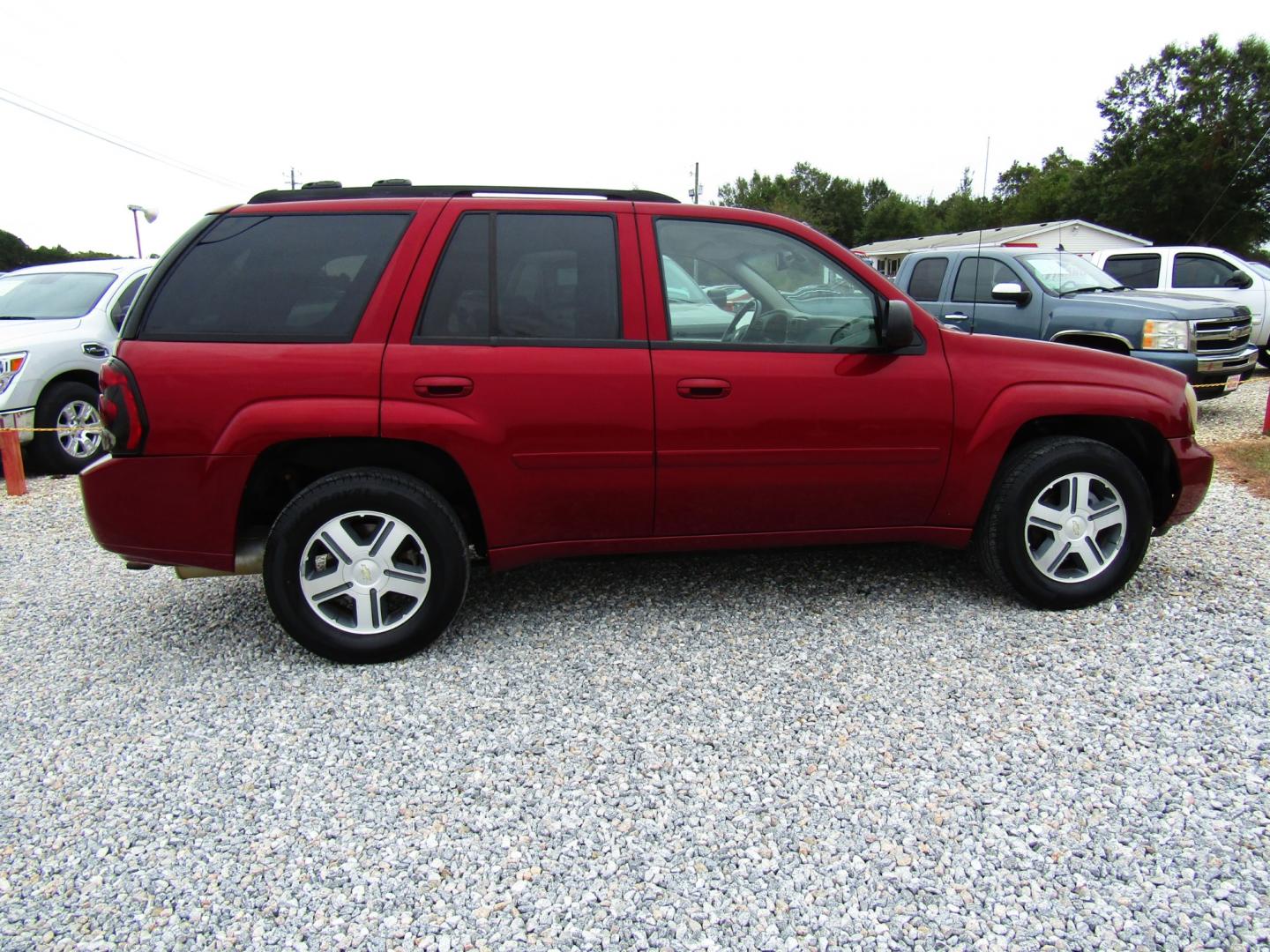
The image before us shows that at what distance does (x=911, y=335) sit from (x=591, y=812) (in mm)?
2247

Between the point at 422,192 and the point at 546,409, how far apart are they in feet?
3.52

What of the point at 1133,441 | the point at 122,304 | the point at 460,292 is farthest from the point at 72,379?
the point at 1133,441

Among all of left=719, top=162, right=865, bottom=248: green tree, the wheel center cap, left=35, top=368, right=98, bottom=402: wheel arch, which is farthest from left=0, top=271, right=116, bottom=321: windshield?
left=719, top=162, right=865, bottom=248: green tree

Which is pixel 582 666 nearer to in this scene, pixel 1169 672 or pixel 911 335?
pixel 911 335

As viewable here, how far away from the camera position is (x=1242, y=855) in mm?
2330

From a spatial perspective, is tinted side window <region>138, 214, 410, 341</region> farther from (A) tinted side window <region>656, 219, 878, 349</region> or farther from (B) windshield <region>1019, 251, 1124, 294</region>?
(B) windshield <region>1019, 251, 1124, 294</region>

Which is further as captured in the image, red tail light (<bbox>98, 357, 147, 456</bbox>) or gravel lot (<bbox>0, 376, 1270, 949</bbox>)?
red tail light (<bbox>98, 357, 147, 456</bbox>)

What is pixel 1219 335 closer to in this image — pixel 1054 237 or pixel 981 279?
pixel 981 279

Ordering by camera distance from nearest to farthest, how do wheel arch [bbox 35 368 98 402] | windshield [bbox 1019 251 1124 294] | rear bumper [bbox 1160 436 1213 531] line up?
rear bumper [bbox 1160 436 1213 531], wheel arch [bbox 35 368 98 402], windshield [bbox 1019 251 1124 294]

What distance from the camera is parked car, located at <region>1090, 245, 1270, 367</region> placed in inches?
473

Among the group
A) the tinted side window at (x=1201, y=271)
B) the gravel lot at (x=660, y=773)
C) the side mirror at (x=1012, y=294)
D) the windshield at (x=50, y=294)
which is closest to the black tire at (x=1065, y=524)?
the gravel lot at (x=660, y=773)

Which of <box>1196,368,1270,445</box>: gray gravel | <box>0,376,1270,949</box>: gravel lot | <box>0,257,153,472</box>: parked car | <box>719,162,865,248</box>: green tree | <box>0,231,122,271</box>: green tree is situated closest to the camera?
<box>0,376,1270,949</box>: gravel lot

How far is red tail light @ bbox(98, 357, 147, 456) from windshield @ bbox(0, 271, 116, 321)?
5.71m

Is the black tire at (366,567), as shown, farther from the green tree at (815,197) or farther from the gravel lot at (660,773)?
the green tree at (815,197)
